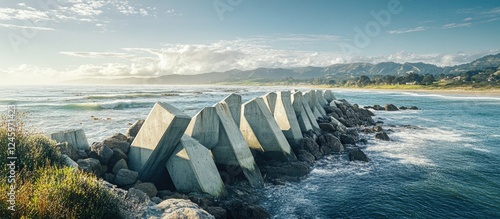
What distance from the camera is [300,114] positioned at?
25.7 metres

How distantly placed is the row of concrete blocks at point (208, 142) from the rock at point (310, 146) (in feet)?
1.61

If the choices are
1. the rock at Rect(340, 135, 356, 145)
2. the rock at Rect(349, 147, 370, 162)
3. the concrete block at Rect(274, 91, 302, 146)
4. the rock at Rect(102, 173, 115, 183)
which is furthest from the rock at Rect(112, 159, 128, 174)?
the rock at Rect(340, 135, 356, 145)

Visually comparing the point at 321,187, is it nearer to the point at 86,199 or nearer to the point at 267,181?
the point at 267,181

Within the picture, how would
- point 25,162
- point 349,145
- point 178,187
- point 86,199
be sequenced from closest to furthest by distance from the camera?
point 86,199, point 25,162, point 178,187, point 349,145

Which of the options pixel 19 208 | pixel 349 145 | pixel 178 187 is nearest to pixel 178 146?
pixel 178 187

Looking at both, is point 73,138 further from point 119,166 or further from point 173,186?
point 173,186

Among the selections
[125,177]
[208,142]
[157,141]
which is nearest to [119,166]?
[125,177]

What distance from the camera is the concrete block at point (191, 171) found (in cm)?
1236

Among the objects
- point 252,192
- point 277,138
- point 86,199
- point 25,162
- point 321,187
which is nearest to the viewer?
point 86,199

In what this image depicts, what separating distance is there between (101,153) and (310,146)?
1330cm

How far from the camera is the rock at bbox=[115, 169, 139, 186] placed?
1189 cm

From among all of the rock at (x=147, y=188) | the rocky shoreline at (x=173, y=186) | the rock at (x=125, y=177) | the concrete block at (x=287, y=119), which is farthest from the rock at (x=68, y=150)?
the concrete block at (x=287, y=119)

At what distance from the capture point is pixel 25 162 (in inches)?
350

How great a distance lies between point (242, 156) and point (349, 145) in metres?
12.2
